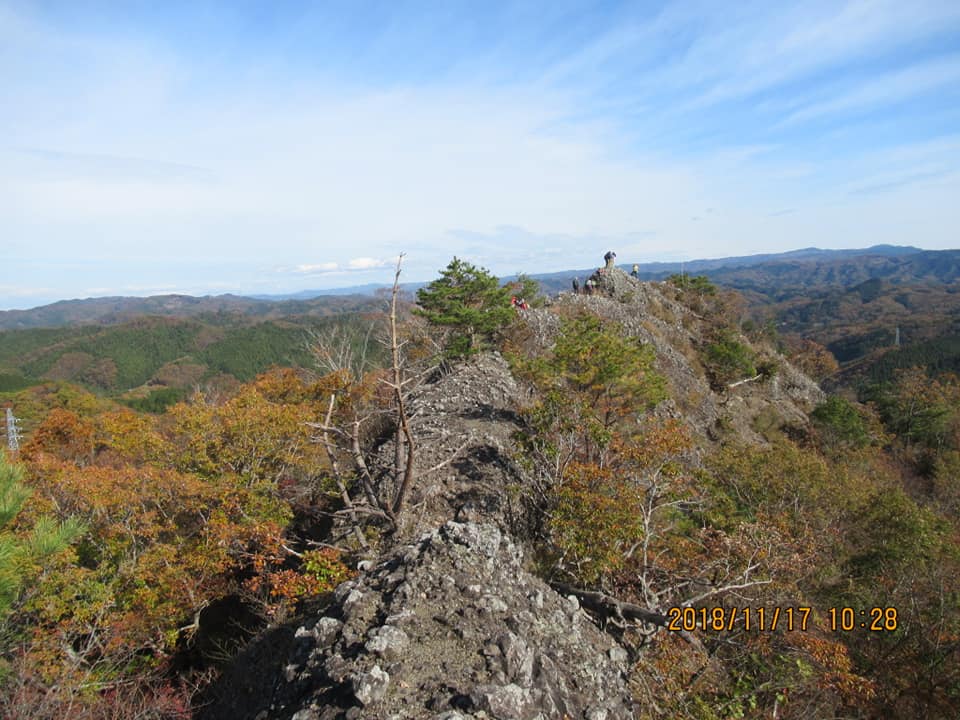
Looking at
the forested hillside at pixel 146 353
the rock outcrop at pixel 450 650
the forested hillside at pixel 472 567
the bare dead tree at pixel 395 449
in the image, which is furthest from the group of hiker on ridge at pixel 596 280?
the forested hillside at pixel 146 353

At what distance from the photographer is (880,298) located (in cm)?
15512

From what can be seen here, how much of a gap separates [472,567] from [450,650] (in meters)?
1.27

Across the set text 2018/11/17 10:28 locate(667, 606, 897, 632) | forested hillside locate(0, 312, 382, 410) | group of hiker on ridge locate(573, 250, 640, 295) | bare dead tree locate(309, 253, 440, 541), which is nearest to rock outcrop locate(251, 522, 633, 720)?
text 2018/11/17 10:28 locate(667, 606, 897, 632)

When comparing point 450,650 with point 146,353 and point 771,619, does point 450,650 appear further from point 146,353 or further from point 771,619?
point 146,353

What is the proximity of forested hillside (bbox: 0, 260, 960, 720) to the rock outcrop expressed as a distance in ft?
0.10

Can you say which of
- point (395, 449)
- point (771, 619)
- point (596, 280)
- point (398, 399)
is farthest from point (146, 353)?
point (771, 619)

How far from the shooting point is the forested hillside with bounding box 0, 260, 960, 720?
533 cm

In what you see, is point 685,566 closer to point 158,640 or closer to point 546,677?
point 546,677

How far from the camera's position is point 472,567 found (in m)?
6.05

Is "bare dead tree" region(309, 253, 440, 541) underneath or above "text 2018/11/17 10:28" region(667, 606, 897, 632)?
above

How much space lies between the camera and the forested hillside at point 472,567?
5.33m

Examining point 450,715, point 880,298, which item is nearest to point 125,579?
point 450,715

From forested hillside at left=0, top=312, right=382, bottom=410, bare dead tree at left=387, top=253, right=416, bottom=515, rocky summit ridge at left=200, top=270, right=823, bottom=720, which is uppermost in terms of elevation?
bare dead tree at left=387, top=253, right=416, bottom=515

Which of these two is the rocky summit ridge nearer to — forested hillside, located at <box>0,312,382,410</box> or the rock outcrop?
the rock outcrop
